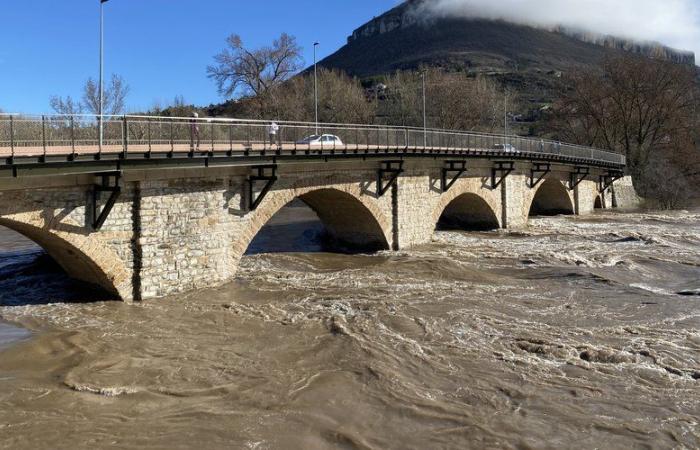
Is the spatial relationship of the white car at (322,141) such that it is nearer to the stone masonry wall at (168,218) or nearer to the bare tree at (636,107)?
the stone masonry wall at (168,218)

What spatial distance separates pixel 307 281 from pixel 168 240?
4.60 m

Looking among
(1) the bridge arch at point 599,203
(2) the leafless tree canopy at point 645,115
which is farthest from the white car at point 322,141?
(2) the leafless tree canopy at point 645,115

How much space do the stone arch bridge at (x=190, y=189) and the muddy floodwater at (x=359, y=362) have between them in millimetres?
1032

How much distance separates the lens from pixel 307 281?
18016 mm

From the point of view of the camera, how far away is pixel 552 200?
43000mm

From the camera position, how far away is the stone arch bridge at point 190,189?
1287 cm

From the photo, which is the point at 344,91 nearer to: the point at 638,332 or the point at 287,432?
the point at 638,332

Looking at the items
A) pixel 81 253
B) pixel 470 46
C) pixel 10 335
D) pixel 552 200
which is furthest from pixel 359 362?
pixel 470 46

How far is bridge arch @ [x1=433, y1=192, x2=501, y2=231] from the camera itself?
101 feet

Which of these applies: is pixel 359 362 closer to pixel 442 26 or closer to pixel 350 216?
pixel 350 216

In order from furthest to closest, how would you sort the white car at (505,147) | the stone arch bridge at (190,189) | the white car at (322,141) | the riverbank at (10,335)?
the white car at (505,147), the white car at (322,141), the stone arch bridge at (190,189), the riverbank at (10,335)

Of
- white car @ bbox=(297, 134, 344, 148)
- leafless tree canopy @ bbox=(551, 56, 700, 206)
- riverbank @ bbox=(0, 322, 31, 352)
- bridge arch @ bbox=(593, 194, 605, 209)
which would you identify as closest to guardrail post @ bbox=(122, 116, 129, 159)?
riverbank @ bbox=(0, 322, 31, 352)

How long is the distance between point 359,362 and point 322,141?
1053 cm

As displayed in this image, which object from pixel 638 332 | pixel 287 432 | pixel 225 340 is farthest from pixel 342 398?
pixel 638 332
